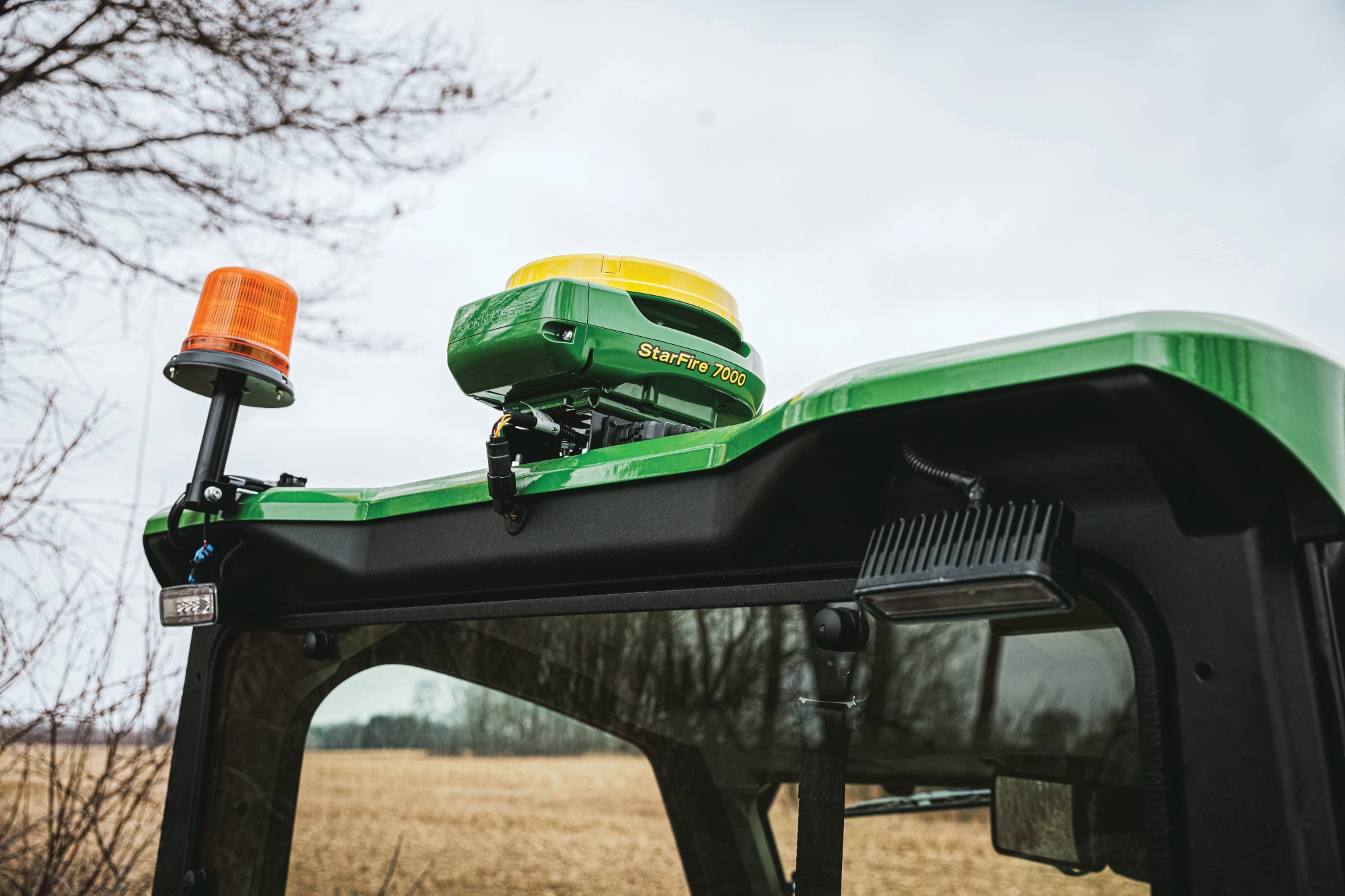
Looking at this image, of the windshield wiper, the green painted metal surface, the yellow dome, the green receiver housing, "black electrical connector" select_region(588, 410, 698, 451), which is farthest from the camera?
the yellow dome

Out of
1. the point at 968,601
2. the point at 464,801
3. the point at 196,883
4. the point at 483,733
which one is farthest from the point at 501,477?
the point at 196,883

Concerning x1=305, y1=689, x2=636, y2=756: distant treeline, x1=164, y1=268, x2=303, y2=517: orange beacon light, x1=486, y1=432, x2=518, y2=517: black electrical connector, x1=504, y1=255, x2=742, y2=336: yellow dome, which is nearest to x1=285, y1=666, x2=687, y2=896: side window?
x1=305, y1=689, x2=636, y2=756: distant treeline

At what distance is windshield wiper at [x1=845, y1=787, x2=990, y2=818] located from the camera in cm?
120

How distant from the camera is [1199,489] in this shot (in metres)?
1.05

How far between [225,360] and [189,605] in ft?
1.42

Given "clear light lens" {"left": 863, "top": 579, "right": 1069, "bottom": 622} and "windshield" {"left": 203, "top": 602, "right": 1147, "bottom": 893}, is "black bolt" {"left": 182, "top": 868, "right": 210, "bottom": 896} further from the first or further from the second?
"clear light lens" {"left": 863, "top": 579, "right": 1069, "bottom": 622}

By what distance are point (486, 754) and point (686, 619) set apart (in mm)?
428

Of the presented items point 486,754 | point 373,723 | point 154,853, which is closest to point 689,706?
point 486,754

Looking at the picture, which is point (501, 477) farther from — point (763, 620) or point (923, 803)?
point (923, 803)

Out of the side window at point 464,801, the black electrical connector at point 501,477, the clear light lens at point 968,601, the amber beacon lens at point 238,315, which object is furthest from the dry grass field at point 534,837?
the amber beacon lens at point 238,315

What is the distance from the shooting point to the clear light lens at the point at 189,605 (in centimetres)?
187

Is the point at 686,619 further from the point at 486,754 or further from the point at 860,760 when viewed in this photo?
the point at 486,754

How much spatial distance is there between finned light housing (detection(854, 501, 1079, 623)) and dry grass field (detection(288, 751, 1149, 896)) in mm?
274

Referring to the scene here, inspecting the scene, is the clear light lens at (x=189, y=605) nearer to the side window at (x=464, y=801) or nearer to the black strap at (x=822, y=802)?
the side window at (x=464, y=801)
